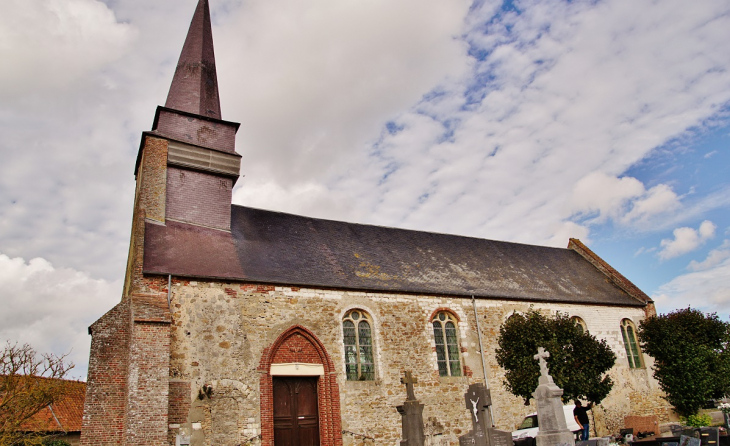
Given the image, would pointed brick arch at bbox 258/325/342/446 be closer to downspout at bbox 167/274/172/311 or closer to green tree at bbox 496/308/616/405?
downspout at bbox 167/274/172/311

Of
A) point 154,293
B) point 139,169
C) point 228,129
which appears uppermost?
point 228,129

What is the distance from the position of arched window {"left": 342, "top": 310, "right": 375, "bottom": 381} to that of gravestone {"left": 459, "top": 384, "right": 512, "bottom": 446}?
3038mm

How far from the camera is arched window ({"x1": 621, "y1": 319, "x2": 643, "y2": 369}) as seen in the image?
20.3m

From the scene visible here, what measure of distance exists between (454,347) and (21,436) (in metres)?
13.0

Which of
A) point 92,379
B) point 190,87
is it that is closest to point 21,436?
point 92,379

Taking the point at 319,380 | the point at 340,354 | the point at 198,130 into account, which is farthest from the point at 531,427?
the point at 198,130

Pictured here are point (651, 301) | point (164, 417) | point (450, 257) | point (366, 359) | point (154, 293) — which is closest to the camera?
point (164, 417)

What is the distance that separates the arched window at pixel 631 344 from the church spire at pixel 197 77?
58.8ft

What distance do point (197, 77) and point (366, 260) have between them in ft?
28.4

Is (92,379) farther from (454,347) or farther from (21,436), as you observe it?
(454,347)

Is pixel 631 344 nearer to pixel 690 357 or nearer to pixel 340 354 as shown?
pixel 690 357

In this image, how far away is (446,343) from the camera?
1648 centimetres

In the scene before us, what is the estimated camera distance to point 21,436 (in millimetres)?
14430

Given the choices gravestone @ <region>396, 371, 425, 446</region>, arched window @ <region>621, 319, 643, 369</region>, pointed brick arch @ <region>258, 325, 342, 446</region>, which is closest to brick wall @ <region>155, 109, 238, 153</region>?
pointed brick arch @ <region>258, 325, 342, 446</region>
